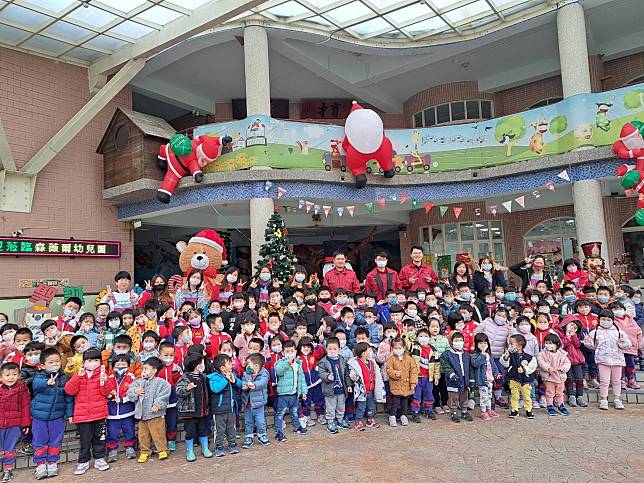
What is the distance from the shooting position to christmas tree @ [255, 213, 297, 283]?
29.1 ft

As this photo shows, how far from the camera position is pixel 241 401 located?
210 inches

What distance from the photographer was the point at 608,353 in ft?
20.3

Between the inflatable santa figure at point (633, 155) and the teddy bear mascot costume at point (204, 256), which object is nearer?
the teddy bear mascot costume at point (204, 256)

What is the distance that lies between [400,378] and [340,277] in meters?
2.82

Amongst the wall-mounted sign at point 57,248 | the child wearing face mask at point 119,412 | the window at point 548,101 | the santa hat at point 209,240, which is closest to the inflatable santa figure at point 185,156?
the santa hat at point 209,240

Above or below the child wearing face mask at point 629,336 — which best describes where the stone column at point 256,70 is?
above

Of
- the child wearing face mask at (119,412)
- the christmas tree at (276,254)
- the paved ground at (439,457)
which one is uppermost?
the christmas tree at (276,254)

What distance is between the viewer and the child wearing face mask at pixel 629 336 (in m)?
6.59

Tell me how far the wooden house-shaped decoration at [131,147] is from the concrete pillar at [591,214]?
9029 mm

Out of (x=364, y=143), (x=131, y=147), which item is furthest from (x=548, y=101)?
(x=131, y=147)

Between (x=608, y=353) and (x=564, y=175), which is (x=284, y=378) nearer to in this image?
(x=608, y=353)

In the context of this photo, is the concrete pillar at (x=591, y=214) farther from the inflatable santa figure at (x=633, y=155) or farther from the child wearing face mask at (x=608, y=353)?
the child wearing face mask at (x=608, y=353)

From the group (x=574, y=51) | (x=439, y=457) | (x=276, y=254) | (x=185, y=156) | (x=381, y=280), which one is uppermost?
(x=574, y=51)

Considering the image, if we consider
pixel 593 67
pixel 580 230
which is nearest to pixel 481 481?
pixel 580 230
